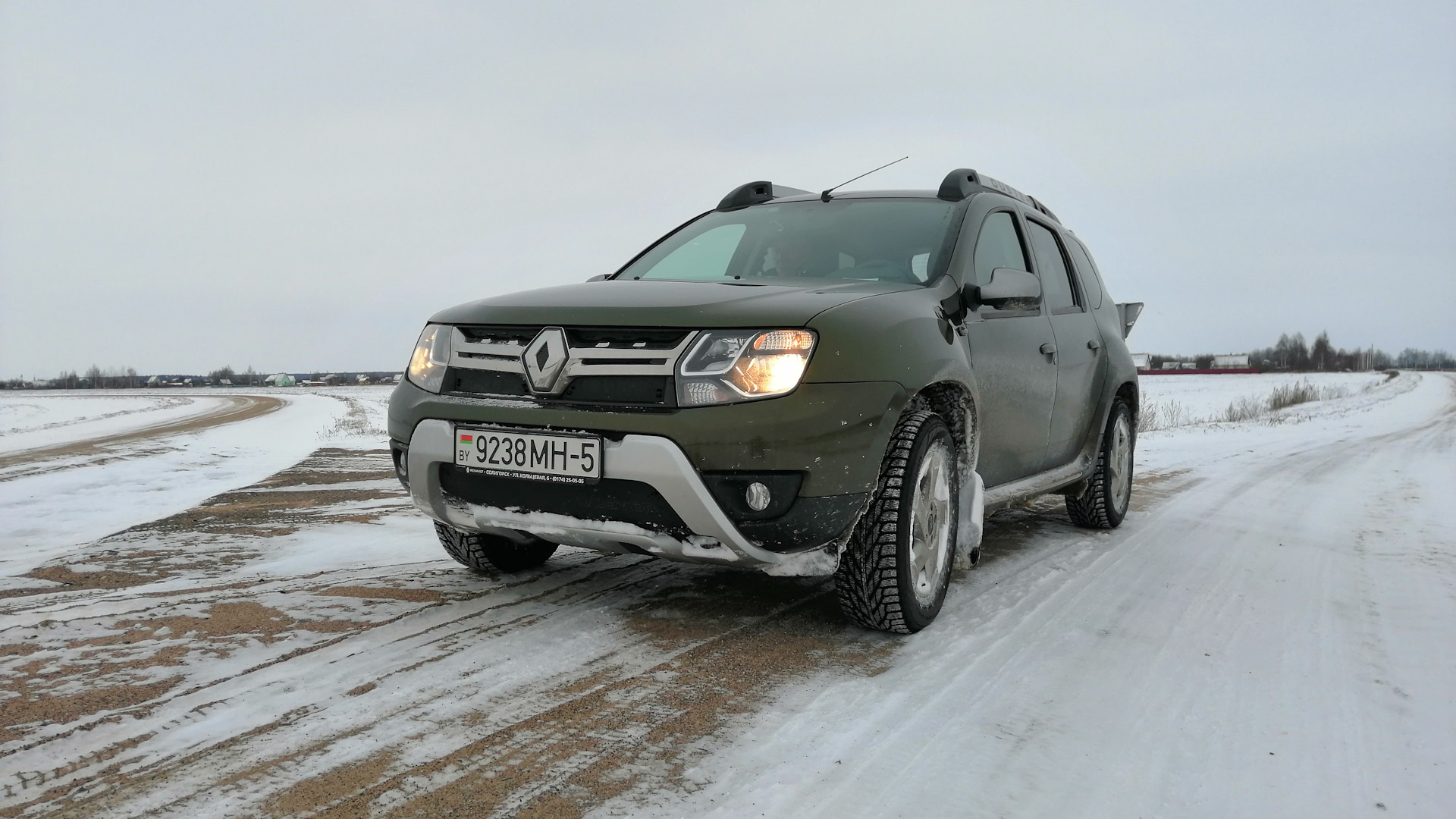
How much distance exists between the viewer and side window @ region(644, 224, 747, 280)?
4242 mm

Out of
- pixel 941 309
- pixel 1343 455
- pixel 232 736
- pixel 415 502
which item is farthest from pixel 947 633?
pixel 1343 455

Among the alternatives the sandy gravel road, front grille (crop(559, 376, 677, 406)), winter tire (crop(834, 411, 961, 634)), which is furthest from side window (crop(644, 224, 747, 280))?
the sandy gravel road

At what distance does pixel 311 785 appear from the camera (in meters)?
2.01

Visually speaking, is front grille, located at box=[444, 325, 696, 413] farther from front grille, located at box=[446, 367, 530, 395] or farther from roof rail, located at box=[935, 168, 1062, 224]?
roof rail, located at box=[935, 168, 1062, 224]

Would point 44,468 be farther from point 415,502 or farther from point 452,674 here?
point 452,674

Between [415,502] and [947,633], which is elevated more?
[415,502]

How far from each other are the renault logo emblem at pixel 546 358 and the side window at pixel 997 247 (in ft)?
5.80

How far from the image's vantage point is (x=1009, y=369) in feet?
13.1

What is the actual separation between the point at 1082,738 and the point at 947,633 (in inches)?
36.3

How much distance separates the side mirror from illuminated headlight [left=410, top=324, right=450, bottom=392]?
192 cm

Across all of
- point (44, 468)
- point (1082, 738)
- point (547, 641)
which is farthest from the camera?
point (44, 468)

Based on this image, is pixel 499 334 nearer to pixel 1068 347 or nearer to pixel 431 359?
pixel 431 359

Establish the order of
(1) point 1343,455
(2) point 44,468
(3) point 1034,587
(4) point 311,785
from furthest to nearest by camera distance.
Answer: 1. (1) point 1343,455
2. (2) point 44,468
3. (3) point 1034,587
4. (4) point 311,785

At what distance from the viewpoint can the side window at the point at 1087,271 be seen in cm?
537
